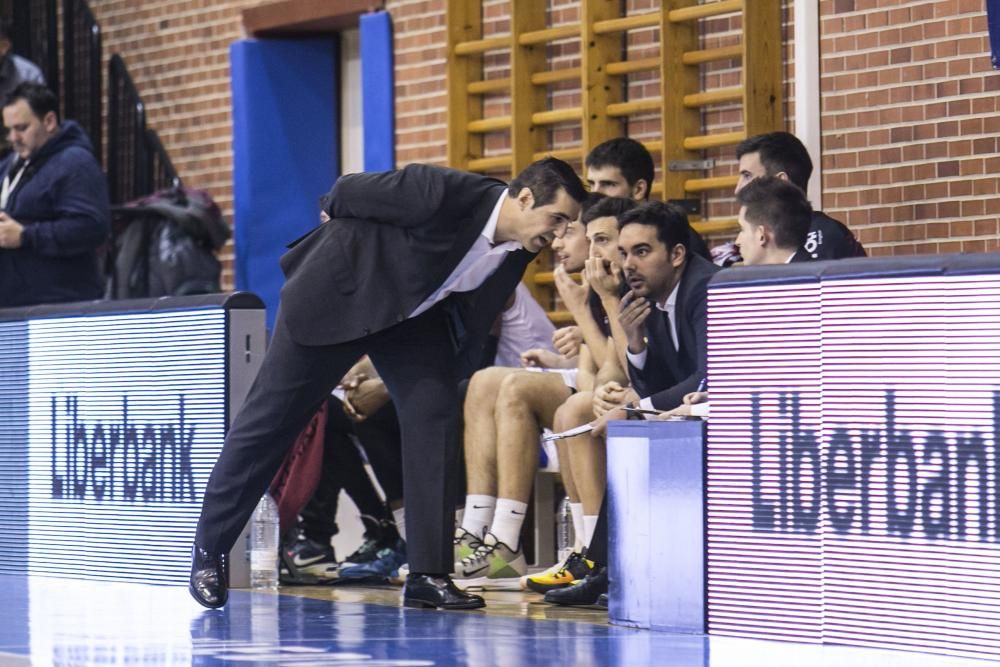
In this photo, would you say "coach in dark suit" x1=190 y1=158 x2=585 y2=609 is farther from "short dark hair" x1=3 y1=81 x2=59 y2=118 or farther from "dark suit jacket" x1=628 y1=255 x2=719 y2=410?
"short dark hair" x1=3 y1=81 x2=59 y2=118

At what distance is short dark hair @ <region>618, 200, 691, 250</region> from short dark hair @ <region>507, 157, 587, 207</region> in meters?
0.50

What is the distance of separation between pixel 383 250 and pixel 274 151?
4741 millimetres

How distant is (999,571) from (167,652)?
1.98m

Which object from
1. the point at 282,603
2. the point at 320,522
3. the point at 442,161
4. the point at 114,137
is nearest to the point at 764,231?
the point at 282,603

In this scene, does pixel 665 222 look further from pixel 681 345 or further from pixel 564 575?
pixel 564 575

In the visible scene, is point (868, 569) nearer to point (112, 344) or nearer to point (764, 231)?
point (764, 231)

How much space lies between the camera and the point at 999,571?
448 cm

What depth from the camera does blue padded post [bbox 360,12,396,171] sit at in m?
9.44

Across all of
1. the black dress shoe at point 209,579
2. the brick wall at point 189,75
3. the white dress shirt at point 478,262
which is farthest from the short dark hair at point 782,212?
the brick wall at point 189,75

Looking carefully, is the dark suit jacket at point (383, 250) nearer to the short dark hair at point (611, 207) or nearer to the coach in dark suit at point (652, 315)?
the coach in dark suit at point (652, 315)

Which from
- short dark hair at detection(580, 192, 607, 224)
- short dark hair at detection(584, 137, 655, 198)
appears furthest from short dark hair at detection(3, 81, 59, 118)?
short dark hair at detection(580, 192, 607, 224)

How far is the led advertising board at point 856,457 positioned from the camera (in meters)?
4.57

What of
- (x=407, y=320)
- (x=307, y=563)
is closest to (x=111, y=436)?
(x=307, y=563)

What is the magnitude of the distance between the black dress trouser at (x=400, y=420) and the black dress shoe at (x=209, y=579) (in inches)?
1.3
